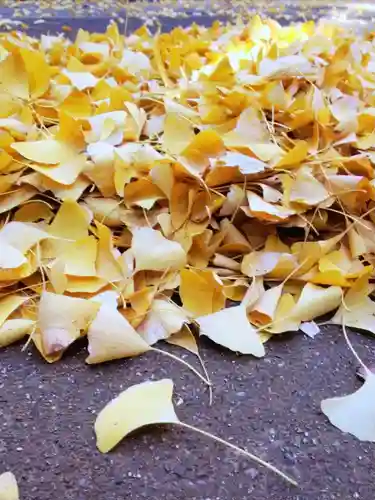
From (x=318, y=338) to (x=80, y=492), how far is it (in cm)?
22

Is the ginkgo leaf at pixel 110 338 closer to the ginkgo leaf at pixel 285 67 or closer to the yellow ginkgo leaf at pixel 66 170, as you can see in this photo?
the yellow ginkgo leaf at pixel 66 170

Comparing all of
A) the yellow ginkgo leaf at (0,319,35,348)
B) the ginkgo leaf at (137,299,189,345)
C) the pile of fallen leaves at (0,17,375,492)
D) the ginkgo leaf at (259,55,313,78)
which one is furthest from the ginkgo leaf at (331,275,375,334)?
the ginkgo leaf at (259,55,313,78)

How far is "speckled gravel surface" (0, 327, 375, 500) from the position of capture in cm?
37

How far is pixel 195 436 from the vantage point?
0.40 metres

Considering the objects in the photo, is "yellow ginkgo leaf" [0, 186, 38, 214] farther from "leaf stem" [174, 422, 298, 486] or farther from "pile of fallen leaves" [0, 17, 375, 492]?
"leaf stem" [174, 422, 298, 486]

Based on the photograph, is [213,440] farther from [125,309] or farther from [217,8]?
[217,8]

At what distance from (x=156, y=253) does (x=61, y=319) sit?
0.10 meters

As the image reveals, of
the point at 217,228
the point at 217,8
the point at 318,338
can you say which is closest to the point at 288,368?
the point at 318,338

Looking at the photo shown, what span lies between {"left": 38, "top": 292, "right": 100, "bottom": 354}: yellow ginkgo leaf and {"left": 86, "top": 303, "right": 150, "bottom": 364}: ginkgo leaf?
0.04ft

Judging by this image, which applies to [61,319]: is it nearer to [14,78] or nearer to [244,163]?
[244,163]

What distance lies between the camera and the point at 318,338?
49cm

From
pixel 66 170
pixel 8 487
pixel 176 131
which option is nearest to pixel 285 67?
pixel 176 131

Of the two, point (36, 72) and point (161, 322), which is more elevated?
point (36, 72)

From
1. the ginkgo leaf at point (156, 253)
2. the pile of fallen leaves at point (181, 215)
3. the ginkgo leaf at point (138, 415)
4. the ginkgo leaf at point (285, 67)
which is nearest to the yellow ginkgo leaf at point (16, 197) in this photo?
the pile of fallen leaves at point (181, 215)
